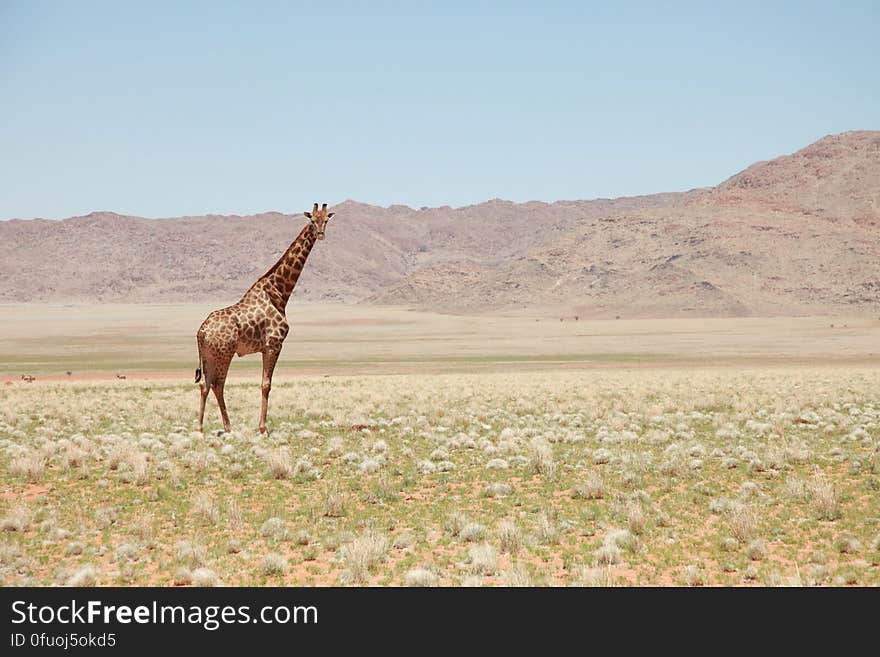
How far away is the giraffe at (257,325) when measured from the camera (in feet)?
59.3

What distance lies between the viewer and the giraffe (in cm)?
1808

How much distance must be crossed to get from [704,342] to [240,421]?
58.5 meters

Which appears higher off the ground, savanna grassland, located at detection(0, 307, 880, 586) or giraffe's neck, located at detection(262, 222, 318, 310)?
giraffe's neck, located at detection(262, 222, 318, 310)

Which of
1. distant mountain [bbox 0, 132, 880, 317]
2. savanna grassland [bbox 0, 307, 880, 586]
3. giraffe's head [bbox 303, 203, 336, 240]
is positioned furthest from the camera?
distant mountain [bbox 0, 132, 880, 317]

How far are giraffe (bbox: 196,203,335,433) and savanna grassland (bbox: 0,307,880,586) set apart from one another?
152 centimetres

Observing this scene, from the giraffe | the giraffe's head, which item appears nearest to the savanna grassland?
the giraffe

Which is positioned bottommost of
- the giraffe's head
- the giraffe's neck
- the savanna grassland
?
the savanna grassland

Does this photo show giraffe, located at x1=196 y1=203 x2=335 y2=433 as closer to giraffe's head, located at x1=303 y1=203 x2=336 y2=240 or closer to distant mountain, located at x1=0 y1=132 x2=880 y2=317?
giraffe's head, located at x1=303 y1=203 x2=336 y2=240

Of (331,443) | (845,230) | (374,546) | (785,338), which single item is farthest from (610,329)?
(374,546)

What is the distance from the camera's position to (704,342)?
241 feet

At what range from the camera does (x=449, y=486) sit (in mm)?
14070

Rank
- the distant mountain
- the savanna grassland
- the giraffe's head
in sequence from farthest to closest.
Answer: the distant mountain, the giraffe's head, the savanna grassland

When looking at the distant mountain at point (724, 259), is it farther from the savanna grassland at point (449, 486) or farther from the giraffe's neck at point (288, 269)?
the giraffe's neck at point (288, 269)
